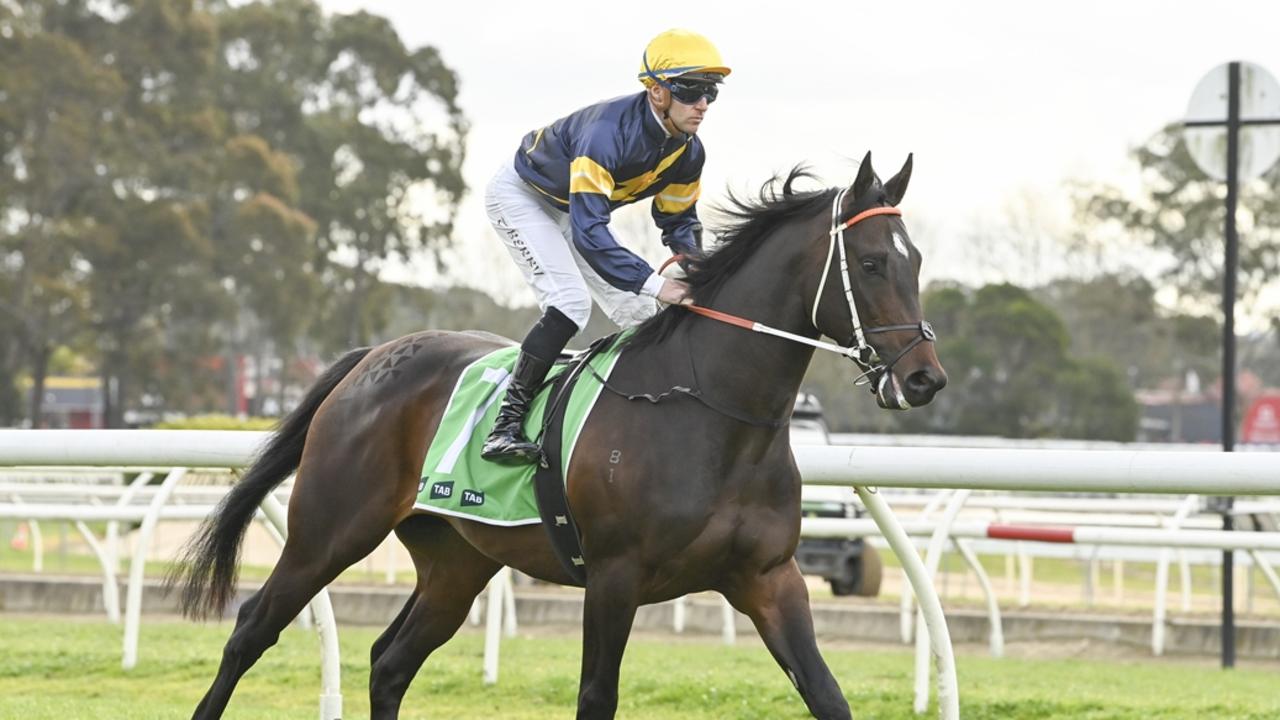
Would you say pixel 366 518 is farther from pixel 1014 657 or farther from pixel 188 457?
pixel 1014 657

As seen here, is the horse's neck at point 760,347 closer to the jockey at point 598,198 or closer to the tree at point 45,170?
the jockey at point 598,198

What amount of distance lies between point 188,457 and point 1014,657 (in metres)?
5.32

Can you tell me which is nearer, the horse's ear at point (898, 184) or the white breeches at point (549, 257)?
the horse's ear at point (898, 184)

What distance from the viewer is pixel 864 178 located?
4281 millimetres

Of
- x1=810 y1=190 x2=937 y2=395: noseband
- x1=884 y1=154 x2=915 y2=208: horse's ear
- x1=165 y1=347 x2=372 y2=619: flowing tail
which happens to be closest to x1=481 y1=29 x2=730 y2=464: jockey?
x1=810 y1=190 x2=937 y2=395: noseband

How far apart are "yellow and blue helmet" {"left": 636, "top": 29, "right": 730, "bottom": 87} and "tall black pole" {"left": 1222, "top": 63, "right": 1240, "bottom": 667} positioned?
483 cm

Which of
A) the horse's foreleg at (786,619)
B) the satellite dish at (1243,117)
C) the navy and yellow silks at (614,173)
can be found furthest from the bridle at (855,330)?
the satellite dish at (1243,117)

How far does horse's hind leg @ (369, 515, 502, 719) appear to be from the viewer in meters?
5.14

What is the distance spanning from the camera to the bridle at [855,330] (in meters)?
4.02

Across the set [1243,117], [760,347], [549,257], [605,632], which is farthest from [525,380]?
[1243,117]

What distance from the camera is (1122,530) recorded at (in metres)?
7.75

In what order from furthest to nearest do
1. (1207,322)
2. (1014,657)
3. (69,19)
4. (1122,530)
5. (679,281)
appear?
(1207,322) < (69,19) < (1014,657) < (1122,530) < (679,281)

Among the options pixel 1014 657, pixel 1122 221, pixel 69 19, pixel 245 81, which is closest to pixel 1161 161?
pixel 1122 221

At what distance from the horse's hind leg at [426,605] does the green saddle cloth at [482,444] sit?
308 mm
